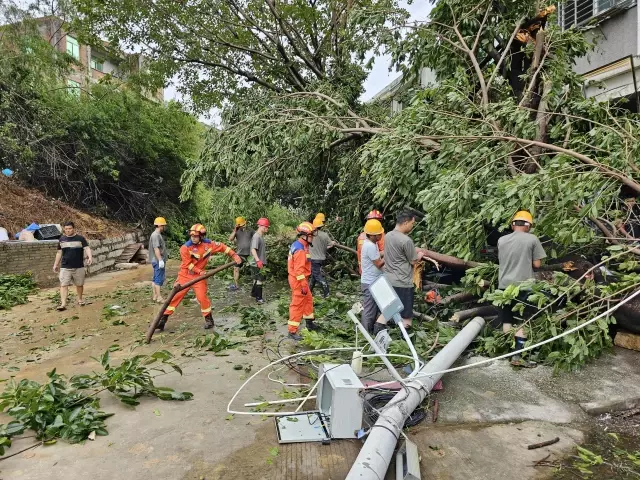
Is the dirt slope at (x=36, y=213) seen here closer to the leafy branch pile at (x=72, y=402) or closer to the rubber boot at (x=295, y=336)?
the leafy branch pile at (x=72, y=402)

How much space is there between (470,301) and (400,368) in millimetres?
2170

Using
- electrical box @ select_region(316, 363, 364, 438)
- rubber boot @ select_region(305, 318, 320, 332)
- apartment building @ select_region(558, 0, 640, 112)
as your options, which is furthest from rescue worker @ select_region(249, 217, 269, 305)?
apartment building @ select_region(558, 0, 640, 112)

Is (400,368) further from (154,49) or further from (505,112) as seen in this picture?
(154,49)

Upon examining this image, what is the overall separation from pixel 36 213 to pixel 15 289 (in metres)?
4.32

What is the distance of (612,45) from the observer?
27.2ft

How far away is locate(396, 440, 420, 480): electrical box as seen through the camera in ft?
8.00

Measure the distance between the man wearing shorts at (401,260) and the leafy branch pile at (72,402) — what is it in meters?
2.49

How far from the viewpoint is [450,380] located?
12.9 ft

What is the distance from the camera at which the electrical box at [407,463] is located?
8.00 ft

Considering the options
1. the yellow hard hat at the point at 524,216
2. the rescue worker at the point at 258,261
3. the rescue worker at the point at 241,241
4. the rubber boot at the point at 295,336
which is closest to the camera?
the yellow hard hat at the point at 524,216

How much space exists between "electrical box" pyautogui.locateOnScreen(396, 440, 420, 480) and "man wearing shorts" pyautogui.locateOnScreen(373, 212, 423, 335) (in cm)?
215

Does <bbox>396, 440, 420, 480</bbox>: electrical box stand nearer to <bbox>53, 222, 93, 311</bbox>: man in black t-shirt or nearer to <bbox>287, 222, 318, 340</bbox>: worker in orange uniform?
<bbox>287, 222, 318, 340</bbox>: worker in orange uniform

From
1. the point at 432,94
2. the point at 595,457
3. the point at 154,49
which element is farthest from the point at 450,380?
the point at 154,49

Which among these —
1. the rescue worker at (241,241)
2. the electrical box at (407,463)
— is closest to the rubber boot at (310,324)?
the electrical box at (407,463)
